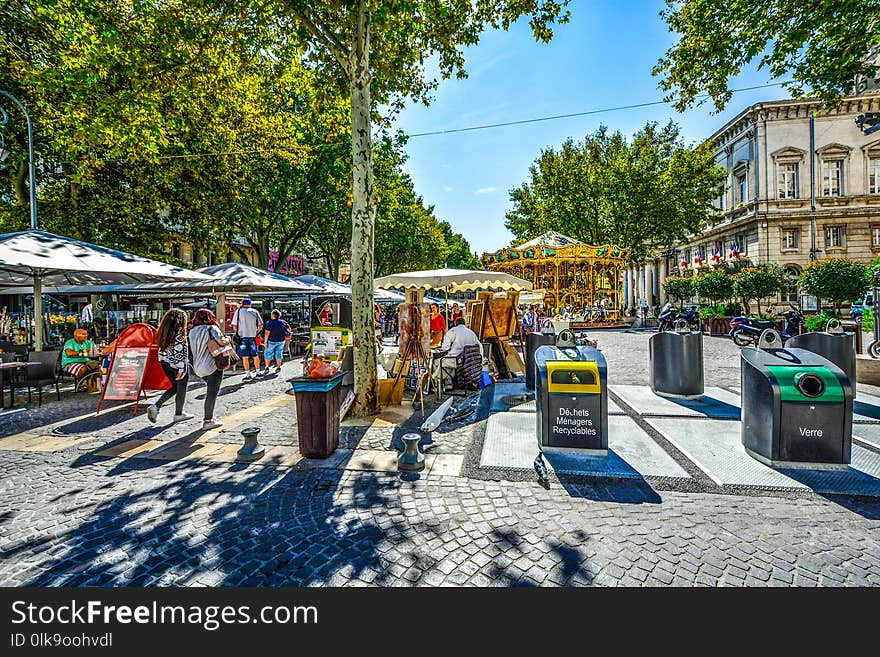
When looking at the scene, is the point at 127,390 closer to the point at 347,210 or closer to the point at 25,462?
the point at 25,462

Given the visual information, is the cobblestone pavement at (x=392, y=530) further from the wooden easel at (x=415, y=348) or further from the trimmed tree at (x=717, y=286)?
the trimmed tree at (x=717, y=286)

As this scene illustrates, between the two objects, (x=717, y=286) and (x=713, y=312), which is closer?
(x=713, y=312)

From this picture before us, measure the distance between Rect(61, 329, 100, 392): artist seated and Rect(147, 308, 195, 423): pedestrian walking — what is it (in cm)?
378

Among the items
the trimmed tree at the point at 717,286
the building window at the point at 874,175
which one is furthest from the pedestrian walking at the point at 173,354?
the building window at the point at 874,175

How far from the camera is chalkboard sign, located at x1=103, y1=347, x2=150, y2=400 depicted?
7.05 metres

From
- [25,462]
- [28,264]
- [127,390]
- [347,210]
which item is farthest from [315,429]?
[347,210]

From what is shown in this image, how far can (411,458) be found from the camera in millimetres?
4773

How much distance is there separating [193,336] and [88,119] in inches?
254

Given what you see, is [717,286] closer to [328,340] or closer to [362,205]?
[328,340]

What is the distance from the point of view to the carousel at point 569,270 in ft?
75.9

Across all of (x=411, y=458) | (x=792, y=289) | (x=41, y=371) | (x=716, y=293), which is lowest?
(x=411, y=458)

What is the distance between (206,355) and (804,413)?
24.3 ft

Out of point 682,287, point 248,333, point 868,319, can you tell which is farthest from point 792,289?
point 248,333

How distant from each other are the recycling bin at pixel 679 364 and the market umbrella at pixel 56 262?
34.0ft
